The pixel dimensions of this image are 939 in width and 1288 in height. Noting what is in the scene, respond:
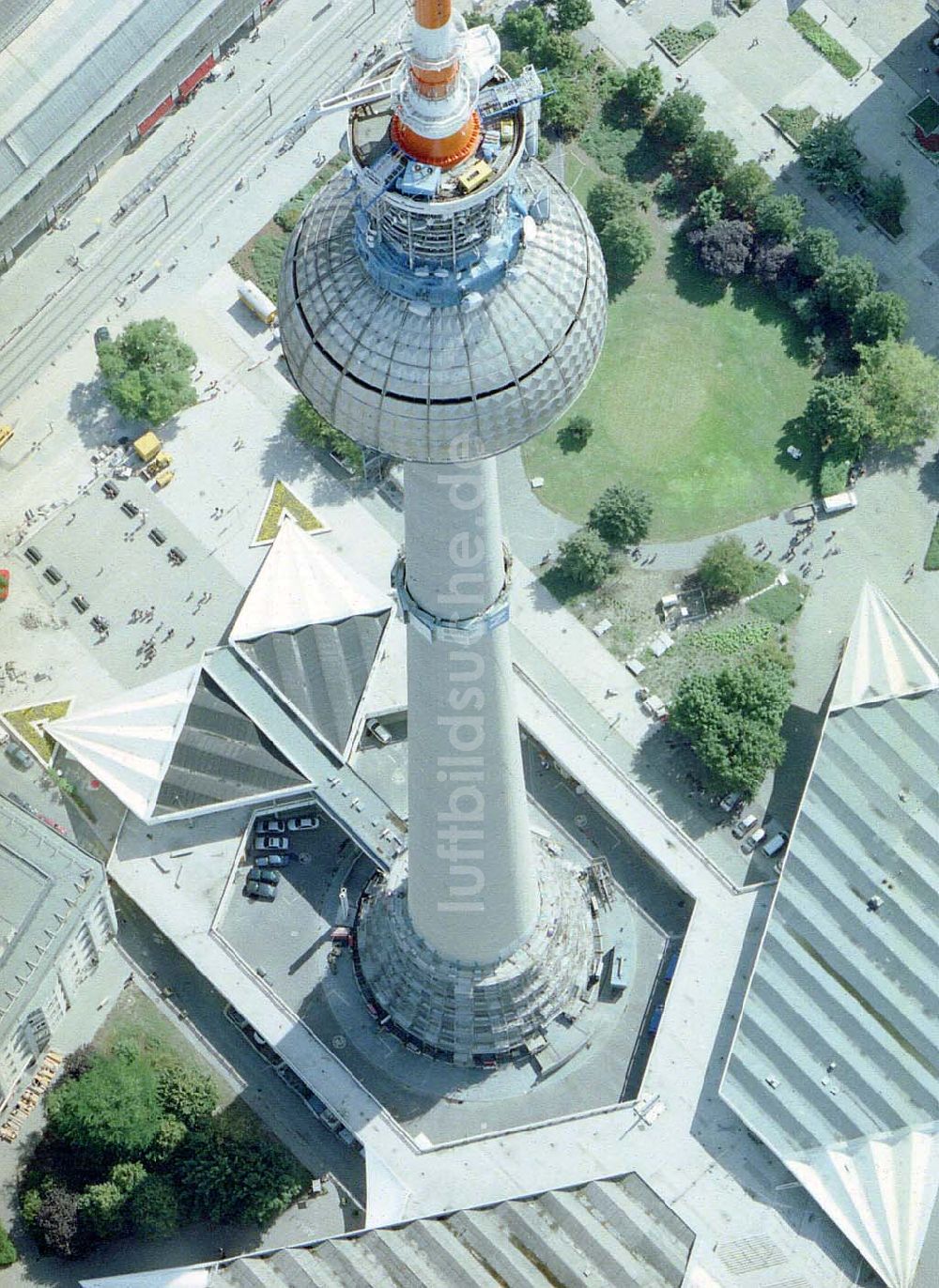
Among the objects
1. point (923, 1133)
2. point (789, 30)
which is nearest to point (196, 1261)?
point (923, 1133)

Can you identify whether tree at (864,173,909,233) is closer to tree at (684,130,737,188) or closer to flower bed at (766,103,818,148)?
flower bed at (766,103,818,148)

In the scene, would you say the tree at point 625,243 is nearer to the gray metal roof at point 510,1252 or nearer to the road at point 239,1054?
the road at point 239,1054

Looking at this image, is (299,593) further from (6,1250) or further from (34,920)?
(6,1250)

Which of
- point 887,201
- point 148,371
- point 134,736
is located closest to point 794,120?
point 887,201

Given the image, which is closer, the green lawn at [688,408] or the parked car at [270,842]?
the parked car at [270,842]

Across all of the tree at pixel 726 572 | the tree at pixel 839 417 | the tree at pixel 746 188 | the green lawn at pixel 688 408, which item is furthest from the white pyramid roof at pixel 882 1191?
the tree at pixel 746 188

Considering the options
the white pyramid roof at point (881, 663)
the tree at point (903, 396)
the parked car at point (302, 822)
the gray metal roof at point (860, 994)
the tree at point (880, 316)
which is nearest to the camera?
the gray metal roof at point (860, 994)

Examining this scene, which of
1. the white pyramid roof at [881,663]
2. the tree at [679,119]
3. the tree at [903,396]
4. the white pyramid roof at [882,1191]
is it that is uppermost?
the tree at [679,119]

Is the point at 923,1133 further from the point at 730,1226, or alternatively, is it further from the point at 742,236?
the point at 742,236
